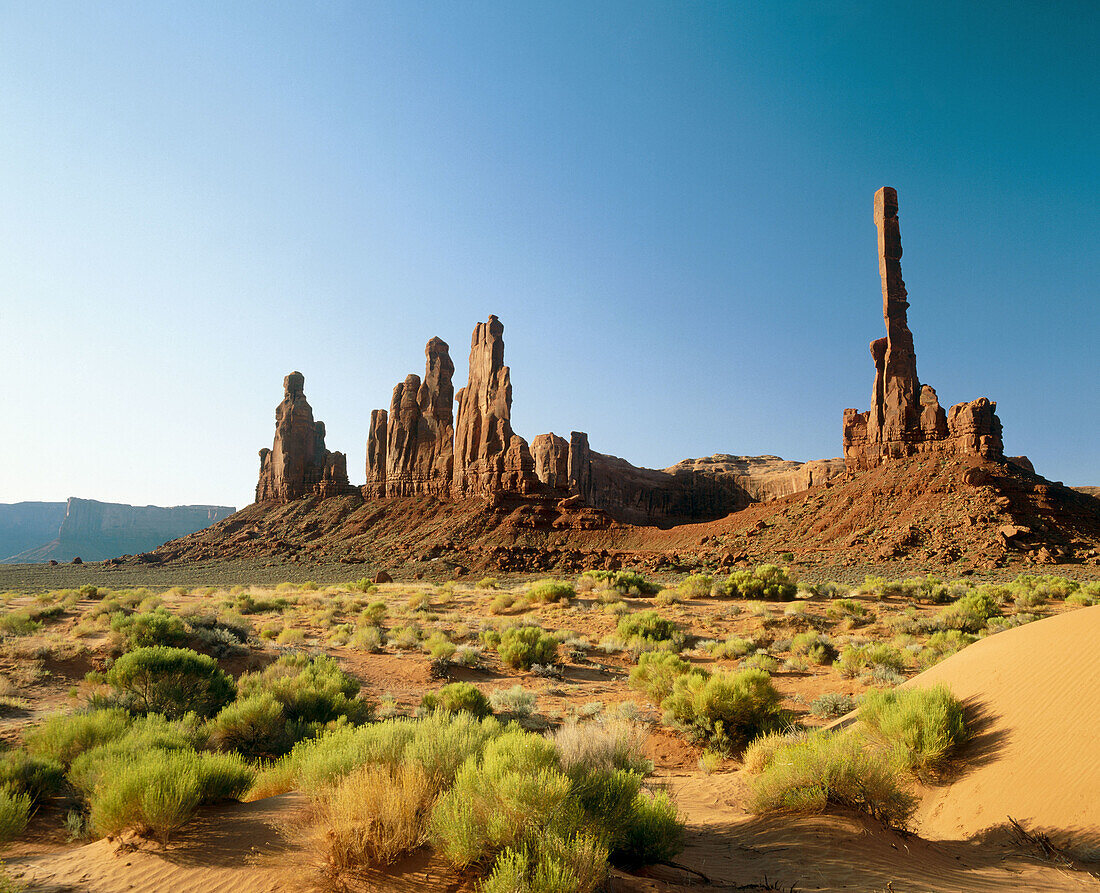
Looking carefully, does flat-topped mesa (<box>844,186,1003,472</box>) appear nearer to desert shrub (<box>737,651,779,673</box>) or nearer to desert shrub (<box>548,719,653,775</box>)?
desert shrub (<box>737,651,779,673</box>)

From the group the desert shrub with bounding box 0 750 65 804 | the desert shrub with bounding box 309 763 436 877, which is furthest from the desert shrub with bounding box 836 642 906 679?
the desert shrub with bounding box 0 750 65 804

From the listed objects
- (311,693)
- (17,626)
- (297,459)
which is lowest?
(17,626)

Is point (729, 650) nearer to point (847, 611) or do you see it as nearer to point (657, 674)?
point (657, 674)

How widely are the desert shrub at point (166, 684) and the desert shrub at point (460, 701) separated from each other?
3181 mm

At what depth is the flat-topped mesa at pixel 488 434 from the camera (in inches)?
2384

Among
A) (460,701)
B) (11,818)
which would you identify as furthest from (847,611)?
(11,818)

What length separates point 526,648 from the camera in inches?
550

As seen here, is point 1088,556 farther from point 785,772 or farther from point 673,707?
point 785,772

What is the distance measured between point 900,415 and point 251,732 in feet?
187

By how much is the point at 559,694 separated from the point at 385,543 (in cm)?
5089

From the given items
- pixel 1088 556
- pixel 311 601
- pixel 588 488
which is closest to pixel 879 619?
pixel 311 601

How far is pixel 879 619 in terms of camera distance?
18.5 meters

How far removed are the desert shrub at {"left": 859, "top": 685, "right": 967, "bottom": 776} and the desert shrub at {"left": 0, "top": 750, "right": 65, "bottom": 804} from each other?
28.5 feet

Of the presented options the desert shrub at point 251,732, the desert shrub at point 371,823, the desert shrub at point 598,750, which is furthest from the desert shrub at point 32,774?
the desert shrub at point 598,750
